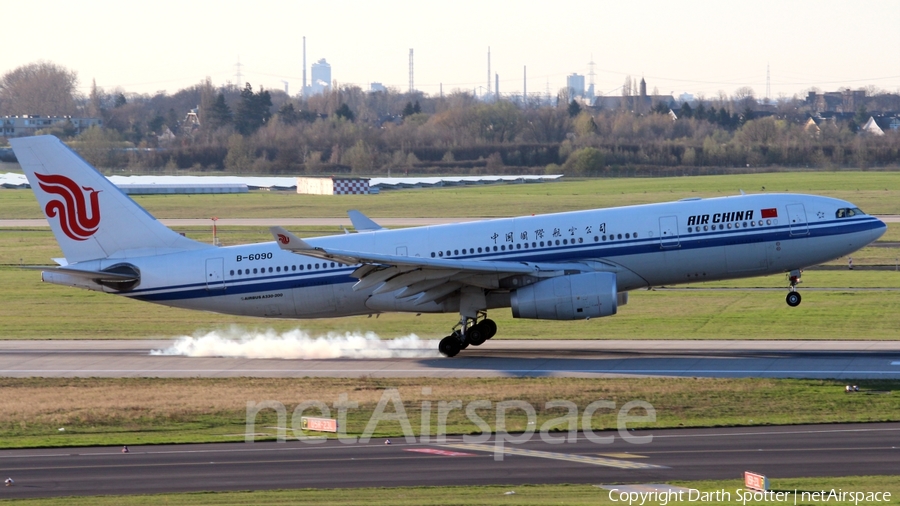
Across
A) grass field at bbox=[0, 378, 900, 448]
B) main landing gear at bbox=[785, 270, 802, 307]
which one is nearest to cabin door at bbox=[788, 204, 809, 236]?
main landing gear at bbox=[785, 270, 802, 307]

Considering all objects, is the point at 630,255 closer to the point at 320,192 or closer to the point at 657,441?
the point at 657,441

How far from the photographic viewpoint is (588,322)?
4928 cm

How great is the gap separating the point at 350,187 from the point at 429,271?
10002cm

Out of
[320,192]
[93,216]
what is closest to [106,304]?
[93,216]

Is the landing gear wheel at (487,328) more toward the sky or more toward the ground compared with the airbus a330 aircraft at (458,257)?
more toward the ground

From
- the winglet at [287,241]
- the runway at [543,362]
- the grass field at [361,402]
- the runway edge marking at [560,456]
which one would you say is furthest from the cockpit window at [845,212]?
the runway edge marking at [560,456]

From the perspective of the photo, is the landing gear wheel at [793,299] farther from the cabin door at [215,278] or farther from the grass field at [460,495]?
the cabin door at [215,278]

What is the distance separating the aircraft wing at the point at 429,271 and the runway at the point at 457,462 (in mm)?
11082

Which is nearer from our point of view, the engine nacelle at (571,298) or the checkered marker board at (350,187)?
the engine nacelle at (571,298)

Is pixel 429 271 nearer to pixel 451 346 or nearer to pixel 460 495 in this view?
pixel 451 346

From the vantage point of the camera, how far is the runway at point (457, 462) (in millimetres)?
22391

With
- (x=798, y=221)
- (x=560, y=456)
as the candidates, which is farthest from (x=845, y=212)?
(x=560, y=456)

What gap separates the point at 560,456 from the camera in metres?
24.3

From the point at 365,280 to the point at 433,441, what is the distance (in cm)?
1332
